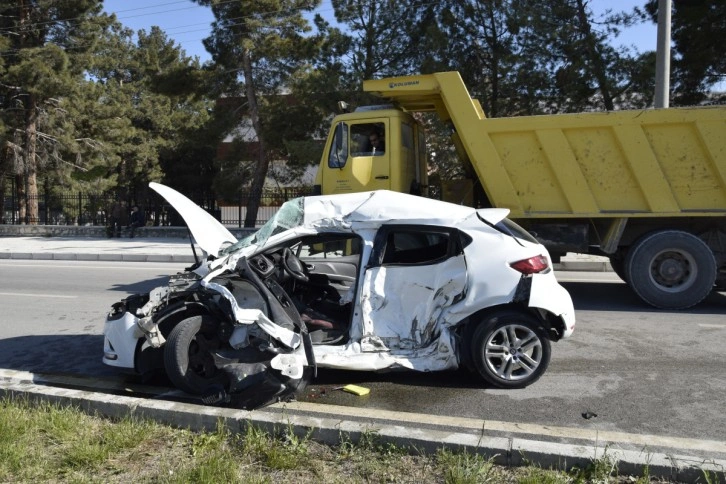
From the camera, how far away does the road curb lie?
11.0ft

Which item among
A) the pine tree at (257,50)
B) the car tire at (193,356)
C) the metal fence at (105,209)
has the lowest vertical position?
the car tire at (193,356)

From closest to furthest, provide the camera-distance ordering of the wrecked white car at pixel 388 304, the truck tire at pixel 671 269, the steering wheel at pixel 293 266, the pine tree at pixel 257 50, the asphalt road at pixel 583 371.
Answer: the asphalt road at pixel 583 371, the wrecked white car at pixel 388 304, the steering wheel at pixel 293 266, the truck tire at pixel 671 269, the pine tree at pixel 257 50

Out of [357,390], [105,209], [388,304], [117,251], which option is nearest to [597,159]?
[388,304]

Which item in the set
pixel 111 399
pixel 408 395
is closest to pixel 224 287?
pixel 111 399

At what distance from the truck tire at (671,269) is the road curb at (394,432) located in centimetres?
510

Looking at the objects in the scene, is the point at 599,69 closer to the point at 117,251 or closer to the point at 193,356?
the point at 117,251

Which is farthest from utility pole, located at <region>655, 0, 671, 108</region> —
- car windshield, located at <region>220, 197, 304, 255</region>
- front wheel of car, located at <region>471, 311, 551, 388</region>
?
car windshield, located at <region>220, 197, 304, 255</region>

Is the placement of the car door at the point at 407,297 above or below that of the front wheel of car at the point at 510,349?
above

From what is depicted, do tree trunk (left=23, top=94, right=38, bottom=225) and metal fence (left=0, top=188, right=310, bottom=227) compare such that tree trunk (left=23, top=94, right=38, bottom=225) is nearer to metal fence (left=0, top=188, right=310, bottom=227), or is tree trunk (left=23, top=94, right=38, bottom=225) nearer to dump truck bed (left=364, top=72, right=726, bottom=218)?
metal fence (left=0, top=188, right=310, bottom=227)

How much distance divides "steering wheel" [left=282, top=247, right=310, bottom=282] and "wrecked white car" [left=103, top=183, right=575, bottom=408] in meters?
0.47

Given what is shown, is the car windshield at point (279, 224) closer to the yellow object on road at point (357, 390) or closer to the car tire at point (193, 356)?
the car tire at point (193, 356)

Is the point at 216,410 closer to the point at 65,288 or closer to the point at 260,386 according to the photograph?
the point at 260,386

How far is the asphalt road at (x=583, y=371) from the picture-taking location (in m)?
4.48

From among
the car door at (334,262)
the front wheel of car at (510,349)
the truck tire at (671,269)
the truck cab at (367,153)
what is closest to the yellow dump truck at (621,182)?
the truck tire at (671,269)
